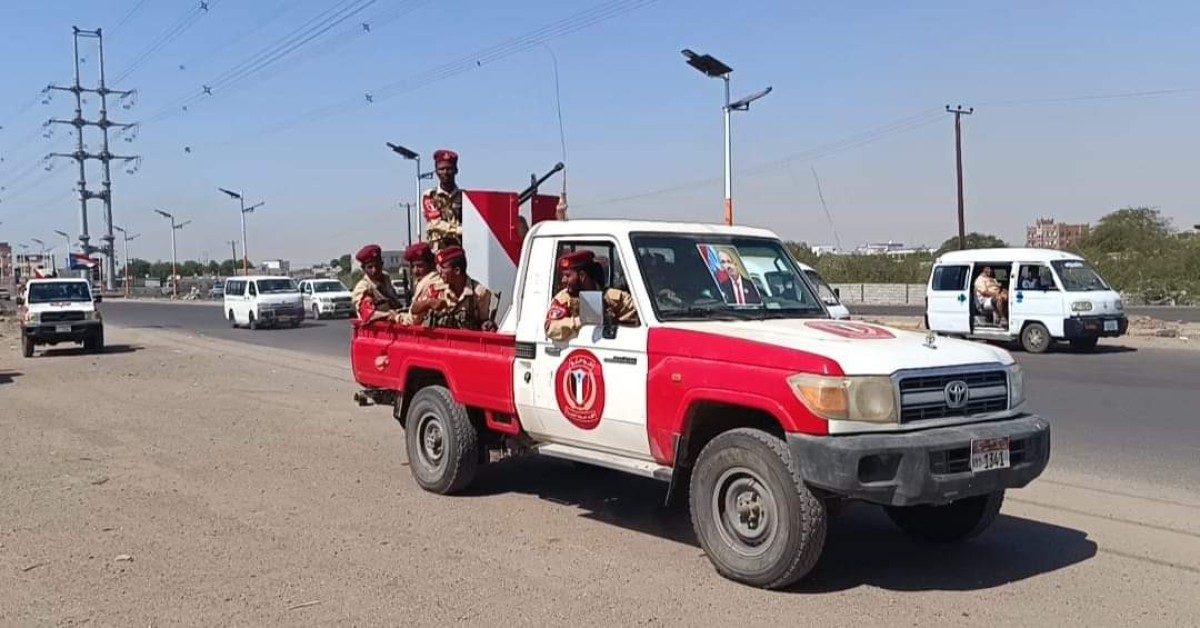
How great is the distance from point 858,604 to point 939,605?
0.41 meters

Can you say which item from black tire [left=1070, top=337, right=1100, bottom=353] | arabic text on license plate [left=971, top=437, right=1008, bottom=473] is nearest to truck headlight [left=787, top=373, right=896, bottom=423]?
arabic text on license plate [left=971, top=437, right=1008, bottom=473]

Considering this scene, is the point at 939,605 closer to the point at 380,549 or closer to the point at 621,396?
the point at 621,396

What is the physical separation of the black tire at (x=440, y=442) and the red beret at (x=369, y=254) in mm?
1455

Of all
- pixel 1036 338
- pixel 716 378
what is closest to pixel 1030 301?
pixel 1036 338

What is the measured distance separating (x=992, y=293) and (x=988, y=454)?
54.5 feet

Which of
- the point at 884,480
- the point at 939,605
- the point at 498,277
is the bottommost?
the point at 939,605

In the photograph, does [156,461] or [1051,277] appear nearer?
[156,461]

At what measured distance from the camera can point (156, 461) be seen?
9.31m

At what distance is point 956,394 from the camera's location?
534 cm

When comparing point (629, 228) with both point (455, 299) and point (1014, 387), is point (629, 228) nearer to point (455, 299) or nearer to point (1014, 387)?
point (455, 299)

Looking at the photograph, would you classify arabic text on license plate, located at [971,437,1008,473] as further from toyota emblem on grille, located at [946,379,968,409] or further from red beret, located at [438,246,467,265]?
red beret, located at [438,246,467,265]

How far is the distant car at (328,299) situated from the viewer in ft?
132

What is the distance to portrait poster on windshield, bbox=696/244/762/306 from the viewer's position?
21.2 ft

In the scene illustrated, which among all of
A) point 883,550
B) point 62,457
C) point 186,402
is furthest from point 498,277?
point 186,402
